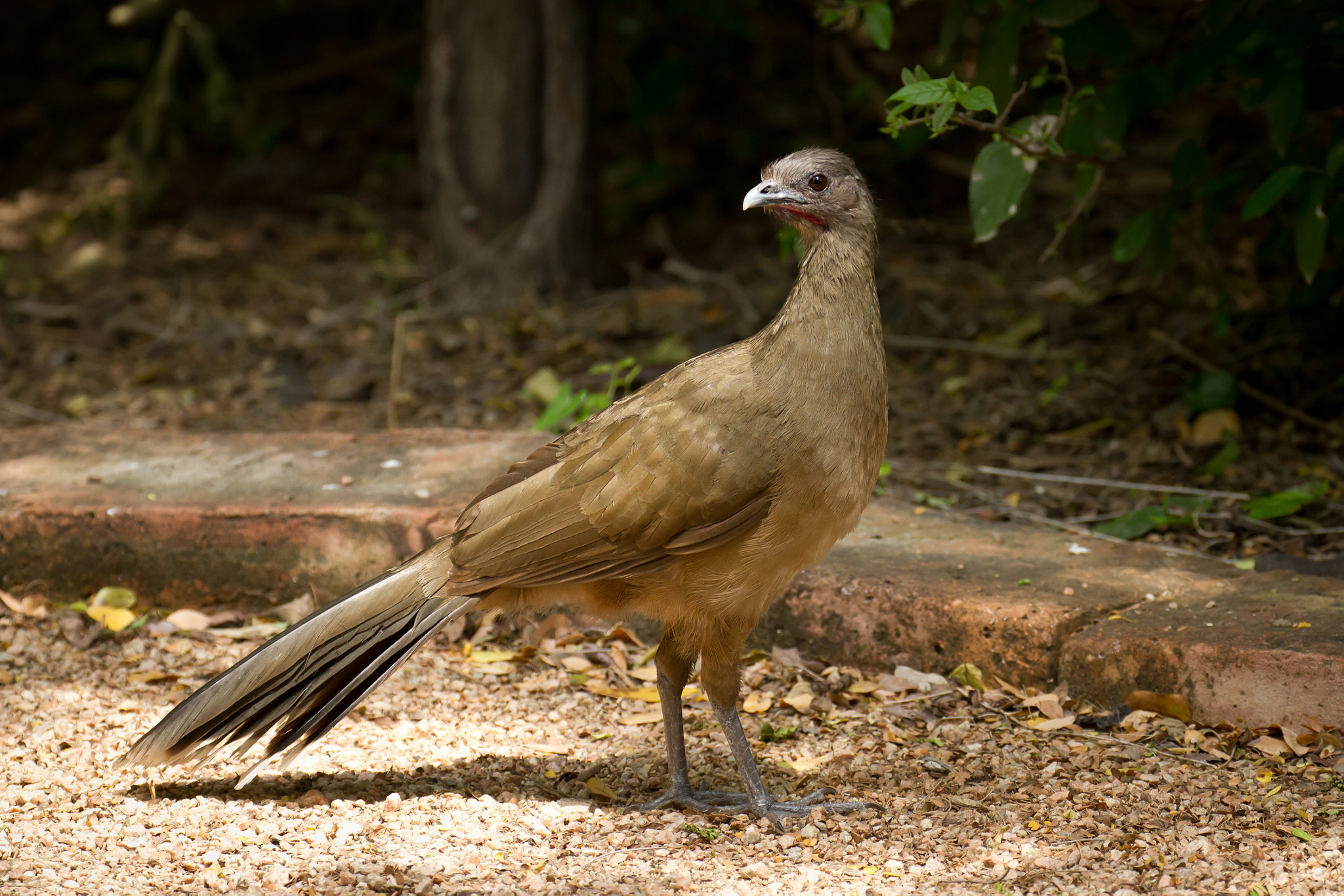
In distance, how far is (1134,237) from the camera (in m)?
4.43

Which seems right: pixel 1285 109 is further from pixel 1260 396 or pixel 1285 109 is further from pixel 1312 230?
pixel 1260 396

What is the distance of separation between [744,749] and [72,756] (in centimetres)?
178

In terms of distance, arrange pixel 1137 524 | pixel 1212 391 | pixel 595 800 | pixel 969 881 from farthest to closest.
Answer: pixel 1212 391 → pixel 1137 524 → pixel 595 800 → pixel 969 881

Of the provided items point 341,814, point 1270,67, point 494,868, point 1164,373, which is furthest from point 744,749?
point 1164,373

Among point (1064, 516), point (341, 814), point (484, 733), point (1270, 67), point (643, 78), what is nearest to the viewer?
point (341, 814)

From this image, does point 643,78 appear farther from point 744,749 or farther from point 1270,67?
point 744,749

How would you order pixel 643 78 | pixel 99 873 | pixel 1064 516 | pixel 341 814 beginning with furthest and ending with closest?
pixel 643 78
pixel 1064 516
pixel 341 814
pixel 99 873

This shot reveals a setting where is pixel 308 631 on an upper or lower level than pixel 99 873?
upper

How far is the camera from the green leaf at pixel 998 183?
407cm

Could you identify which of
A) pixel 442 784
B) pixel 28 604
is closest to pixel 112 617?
pixel 28 604

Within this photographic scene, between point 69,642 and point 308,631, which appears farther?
point 69,642

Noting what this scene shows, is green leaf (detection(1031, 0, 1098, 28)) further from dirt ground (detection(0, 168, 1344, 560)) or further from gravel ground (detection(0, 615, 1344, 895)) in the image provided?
gravel ground (detection(0, 615, 1344, 895))

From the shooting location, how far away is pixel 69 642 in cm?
414

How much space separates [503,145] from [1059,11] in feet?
12.8
